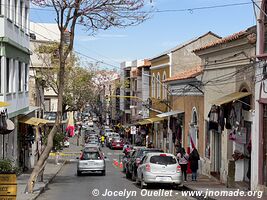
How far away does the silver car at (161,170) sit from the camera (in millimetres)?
21672

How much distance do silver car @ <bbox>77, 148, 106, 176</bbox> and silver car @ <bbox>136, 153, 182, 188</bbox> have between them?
329 inches

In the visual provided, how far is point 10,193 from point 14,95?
1366 cm

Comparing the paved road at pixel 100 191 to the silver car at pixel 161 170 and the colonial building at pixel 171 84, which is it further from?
the colonial building at pixel 171 84

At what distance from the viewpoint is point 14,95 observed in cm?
2769

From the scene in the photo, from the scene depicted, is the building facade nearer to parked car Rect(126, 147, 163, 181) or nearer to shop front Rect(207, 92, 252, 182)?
shop front Rect(207, 92, 252, 182)

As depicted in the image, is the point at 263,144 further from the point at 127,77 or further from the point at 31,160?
the point at 127,77

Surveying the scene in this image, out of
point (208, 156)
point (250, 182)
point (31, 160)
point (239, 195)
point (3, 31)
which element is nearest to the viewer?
point (239, 195)

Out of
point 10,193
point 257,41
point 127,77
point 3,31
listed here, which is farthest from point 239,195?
point 127,77

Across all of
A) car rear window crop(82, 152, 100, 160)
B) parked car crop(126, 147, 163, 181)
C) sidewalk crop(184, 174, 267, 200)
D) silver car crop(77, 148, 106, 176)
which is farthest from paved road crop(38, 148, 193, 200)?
car rear window crop(82, 152, 100, 160)

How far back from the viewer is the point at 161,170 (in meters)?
21.8

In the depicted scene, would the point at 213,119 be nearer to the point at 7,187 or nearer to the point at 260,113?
the point at 260,113

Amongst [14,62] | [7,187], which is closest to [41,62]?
[14,62]

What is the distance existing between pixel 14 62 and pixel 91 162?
6996 mm

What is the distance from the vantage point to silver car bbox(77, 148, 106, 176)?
30.1 m
